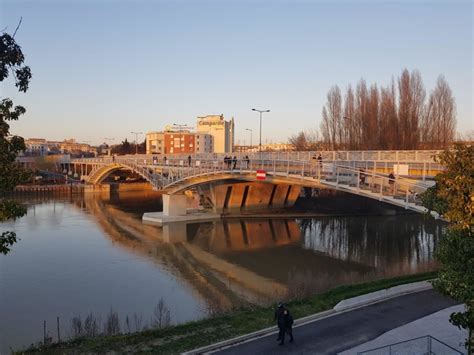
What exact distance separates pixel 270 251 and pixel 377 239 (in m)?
8.14

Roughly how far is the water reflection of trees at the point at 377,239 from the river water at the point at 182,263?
0.07m

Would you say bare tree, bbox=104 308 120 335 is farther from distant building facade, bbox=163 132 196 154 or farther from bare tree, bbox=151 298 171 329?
distant building facade, bbox=163 132 196 154

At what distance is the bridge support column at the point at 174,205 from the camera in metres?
37.4

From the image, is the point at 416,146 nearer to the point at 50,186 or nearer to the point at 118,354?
the point at 118,354

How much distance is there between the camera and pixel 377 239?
3025cm

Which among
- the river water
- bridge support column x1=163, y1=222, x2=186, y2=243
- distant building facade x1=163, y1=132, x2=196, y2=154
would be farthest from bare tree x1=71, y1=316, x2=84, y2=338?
distant building facade x1=163, y1=132, x2=196, y2=154

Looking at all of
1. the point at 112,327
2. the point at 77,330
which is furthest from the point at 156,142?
the point at 112,327

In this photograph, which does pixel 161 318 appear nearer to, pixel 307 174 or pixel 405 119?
pixel 307 174

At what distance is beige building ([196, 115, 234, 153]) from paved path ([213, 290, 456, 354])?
113594mm

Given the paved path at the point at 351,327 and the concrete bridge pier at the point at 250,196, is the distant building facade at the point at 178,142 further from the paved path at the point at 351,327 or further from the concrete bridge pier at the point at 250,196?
the paved path at the point at 351,327

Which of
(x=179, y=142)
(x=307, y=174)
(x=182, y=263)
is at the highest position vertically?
(x=179, y=142)

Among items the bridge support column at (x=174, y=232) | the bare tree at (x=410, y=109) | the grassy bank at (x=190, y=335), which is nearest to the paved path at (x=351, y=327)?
the grassy bank at (x=190, y=335)

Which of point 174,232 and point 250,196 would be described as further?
point 250,196

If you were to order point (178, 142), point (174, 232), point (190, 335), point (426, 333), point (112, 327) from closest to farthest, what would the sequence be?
1. point (426, 333)
2. point (190, 335)
3. point (112, 327)
4. point (174, 232)
5. point (178, 142)
